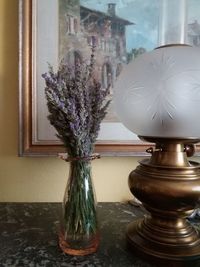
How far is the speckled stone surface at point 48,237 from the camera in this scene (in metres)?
0.59

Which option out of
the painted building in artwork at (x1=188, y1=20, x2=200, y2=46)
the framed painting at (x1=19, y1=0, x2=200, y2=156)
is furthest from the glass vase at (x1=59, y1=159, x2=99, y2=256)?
the painted building in artwork at (x1=188, y1=20, x2=200, y2=46)

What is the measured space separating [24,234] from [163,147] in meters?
0.43

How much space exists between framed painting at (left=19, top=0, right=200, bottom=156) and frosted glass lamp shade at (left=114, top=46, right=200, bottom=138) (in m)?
0.30

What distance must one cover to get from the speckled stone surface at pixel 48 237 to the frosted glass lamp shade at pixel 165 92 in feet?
0.96

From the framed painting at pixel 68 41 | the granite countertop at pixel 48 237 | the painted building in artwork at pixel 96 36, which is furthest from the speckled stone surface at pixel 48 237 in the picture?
the painted building in artwork at pixel 96 36

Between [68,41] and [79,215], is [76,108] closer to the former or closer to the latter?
[79,215]

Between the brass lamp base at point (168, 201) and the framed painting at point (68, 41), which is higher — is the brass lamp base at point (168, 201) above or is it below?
below

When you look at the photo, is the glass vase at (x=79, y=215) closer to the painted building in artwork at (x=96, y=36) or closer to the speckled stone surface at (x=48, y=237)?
the speckled stone surface at (x=48, y=237)

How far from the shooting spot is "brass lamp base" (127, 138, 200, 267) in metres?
0.58

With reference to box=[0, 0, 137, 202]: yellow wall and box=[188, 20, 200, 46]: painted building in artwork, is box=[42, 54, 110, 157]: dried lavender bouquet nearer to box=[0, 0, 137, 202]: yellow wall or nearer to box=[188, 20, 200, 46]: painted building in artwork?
box=[0, 0, 137, 202]: yellow wall

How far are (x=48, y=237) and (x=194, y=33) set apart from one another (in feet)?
2.59

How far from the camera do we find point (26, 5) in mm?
869

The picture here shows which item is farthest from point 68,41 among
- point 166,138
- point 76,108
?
point 166,138

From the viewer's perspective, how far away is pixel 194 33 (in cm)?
91
